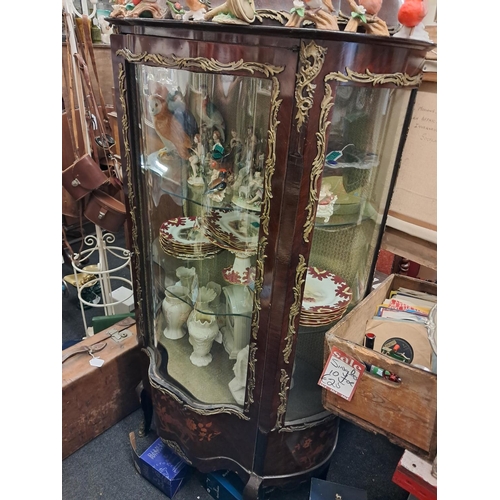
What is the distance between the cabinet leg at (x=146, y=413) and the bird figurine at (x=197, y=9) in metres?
1.32

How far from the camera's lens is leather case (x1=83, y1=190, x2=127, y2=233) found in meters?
1.72

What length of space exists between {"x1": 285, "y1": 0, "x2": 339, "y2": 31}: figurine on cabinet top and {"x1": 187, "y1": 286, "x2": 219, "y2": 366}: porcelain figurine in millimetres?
851

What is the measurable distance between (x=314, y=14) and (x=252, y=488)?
1.33 m

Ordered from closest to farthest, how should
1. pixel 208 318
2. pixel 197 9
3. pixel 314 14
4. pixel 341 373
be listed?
pixel 314 14 → pixel 197 9 → pixel 341 373 → pixel 208 318

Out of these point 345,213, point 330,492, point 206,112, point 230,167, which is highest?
point 206,112

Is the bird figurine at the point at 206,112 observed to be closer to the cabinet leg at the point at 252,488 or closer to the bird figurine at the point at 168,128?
the bird figurine at the point at 168,128

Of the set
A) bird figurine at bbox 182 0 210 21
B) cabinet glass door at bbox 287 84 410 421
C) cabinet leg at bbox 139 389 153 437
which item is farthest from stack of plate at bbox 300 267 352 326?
cabinet leg at bbox 139 389 153 437

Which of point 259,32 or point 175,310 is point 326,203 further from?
point 175,310

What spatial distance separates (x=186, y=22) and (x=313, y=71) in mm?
299

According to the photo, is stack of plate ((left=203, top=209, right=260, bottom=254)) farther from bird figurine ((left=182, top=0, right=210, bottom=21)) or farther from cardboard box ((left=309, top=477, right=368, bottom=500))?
cardboard box ((left=309, top=477, right=368, bottom=500))

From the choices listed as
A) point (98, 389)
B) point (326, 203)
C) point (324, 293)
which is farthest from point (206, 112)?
point (98, 389)

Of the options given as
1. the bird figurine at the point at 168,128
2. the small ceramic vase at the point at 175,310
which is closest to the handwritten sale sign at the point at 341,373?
the small ceramic vase at the point at 175,310

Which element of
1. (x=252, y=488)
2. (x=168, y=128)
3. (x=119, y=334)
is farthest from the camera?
(x=119, y=334)

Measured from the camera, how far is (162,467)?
1.51m
